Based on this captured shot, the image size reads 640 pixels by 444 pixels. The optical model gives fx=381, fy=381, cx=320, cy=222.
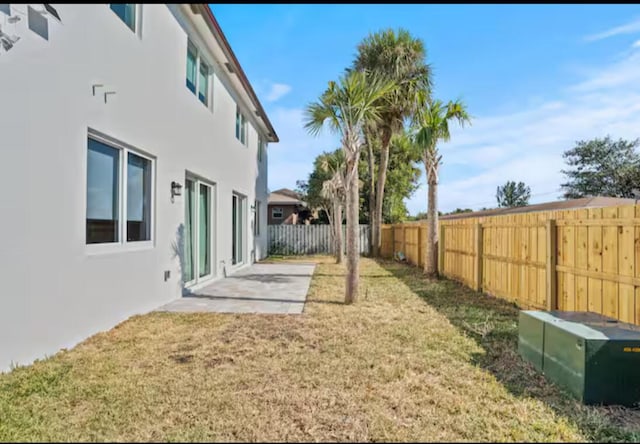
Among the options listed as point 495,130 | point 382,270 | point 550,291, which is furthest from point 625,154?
point 550,291

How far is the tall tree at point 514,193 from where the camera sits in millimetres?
49344

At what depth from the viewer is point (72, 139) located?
13.9ft

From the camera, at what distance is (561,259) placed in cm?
558

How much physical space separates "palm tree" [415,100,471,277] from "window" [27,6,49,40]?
331 inches

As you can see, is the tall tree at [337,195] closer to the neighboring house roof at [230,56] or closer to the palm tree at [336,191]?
the palm tree at [336,191]

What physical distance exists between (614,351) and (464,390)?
119 centimetres

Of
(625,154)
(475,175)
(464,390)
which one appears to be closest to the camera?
(464,390)

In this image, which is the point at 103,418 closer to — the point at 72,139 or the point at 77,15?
the point at 72,139

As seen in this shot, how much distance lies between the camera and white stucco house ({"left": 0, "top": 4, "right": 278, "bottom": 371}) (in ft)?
11.5

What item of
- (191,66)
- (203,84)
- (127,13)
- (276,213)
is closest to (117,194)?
(127,13)

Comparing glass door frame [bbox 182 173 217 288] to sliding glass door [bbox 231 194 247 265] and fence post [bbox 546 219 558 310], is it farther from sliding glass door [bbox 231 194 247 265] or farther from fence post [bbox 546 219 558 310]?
fence post [bbox 546 219 558 310]

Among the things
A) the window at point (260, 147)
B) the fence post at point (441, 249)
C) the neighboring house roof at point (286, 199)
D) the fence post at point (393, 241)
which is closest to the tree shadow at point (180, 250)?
the fence post at point (441, 249)

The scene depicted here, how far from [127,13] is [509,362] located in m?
6.75

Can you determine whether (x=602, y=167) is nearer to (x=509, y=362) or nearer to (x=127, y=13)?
(x=509, y=362)
